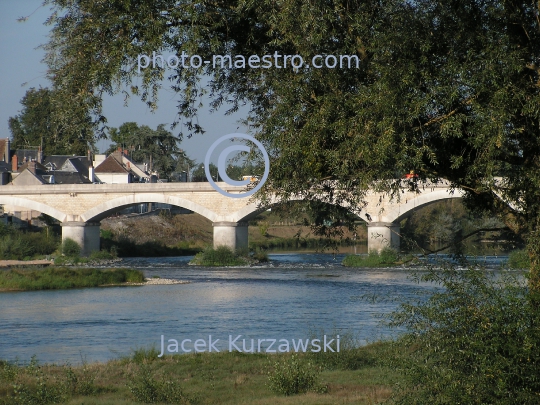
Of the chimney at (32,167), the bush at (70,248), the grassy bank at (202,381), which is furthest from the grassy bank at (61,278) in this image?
the chimney at (32,167)

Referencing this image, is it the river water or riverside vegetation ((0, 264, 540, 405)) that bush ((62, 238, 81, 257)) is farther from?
riverside vegetation ((0, 264, 540, 405))

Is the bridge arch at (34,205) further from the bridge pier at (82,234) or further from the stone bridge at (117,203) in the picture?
the bridge pier at (82,234)

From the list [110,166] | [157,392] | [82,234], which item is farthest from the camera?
[110,166]

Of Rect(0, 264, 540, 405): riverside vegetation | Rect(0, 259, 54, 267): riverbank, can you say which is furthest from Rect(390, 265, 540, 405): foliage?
Rect(0, 259, 54, 267): riverbank

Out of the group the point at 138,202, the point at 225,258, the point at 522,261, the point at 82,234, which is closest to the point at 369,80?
the point at 522,261

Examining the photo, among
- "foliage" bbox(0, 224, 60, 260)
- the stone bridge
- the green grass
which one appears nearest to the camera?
the green grass

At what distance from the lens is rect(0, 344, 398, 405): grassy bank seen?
751 centimetres

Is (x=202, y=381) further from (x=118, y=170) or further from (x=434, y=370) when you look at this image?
(x=118, y=170)

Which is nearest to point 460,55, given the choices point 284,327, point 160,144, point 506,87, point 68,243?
point 506,87

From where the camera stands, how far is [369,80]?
21.7 ft

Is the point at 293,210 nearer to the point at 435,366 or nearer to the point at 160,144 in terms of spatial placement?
the point at 435,366

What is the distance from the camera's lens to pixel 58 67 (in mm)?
6879

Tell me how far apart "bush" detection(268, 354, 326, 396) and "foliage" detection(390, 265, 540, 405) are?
6.97 ft

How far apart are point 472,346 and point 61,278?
2139 centimetres
